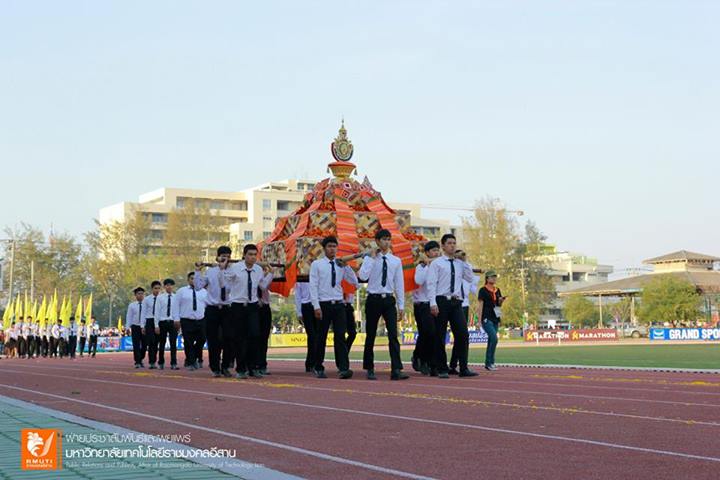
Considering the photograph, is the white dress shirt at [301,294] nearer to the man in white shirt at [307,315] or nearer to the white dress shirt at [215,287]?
the man in white shirt at [307,315]

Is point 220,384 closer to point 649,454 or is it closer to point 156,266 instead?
point 649,454

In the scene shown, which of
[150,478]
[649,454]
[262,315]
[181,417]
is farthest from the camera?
[262,315]

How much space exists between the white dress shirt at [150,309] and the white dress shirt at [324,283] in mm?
8696

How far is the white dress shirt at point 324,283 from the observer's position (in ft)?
53.5

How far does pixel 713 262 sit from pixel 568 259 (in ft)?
178

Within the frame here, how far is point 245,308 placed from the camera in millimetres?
17344

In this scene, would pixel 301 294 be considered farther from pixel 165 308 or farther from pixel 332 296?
pixel 165 308

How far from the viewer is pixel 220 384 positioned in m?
15.4

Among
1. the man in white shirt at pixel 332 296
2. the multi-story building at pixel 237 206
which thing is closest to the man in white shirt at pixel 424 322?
the man in white shirt at pixel 332 296

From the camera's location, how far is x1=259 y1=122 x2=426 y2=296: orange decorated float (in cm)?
1911

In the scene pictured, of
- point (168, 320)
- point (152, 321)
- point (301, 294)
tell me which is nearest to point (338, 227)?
point (301, 294)

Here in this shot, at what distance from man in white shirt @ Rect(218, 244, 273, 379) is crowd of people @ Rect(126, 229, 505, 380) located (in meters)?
0.02

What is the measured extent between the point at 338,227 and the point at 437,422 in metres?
10.6

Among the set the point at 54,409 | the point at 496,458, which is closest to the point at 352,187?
the point at 54,409
